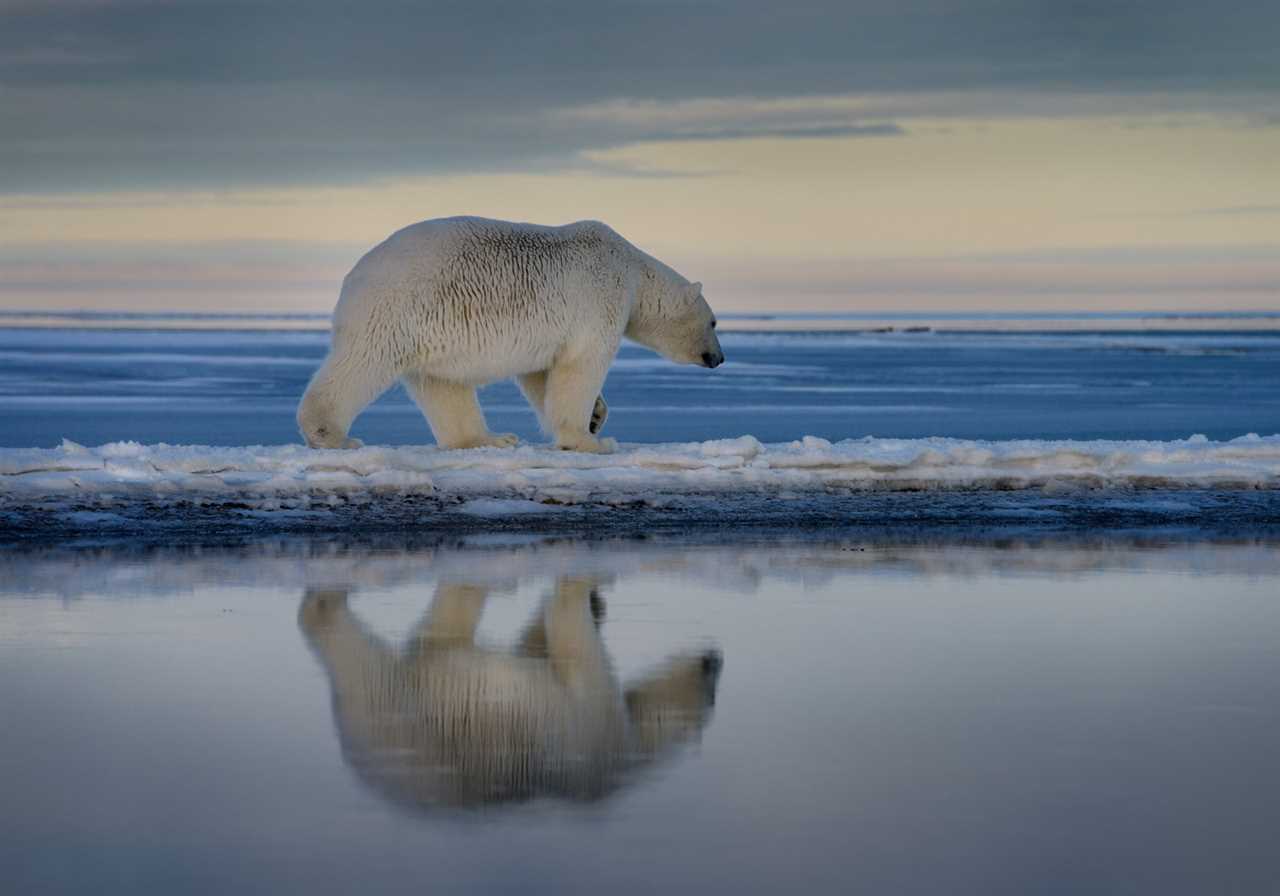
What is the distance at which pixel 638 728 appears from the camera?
Result: 4.32 metres

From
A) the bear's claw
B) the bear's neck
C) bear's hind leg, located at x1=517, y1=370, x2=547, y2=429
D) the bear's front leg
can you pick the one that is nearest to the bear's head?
the bear's neck

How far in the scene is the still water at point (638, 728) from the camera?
3299mm

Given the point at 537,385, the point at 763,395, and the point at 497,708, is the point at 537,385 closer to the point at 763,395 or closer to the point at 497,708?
the point at 497,708

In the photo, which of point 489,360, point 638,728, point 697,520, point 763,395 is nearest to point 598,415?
point 489,360

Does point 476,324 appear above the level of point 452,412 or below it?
above

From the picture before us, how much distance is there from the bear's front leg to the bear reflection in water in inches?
199

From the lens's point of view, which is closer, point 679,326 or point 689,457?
point 689,457

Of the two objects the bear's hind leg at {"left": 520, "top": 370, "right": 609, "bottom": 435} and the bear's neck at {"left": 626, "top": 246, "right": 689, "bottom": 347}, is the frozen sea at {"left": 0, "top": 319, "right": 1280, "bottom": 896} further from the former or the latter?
the bear's neck at {"left": 626, "top": 246, "right": 689, "bottom": 347}

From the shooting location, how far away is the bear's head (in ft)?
39.4

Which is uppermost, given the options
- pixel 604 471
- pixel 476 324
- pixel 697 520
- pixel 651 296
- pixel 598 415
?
pixel 651 296

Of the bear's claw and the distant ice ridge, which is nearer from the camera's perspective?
→ the distant ice ridge

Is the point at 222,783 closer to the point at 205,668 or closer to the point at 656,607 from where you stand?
the point at 205,668

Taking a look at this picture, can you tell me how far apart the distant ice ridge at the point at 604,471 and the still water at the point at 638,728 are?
2.25 meters

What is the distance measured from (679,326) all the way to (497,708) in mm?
7820
